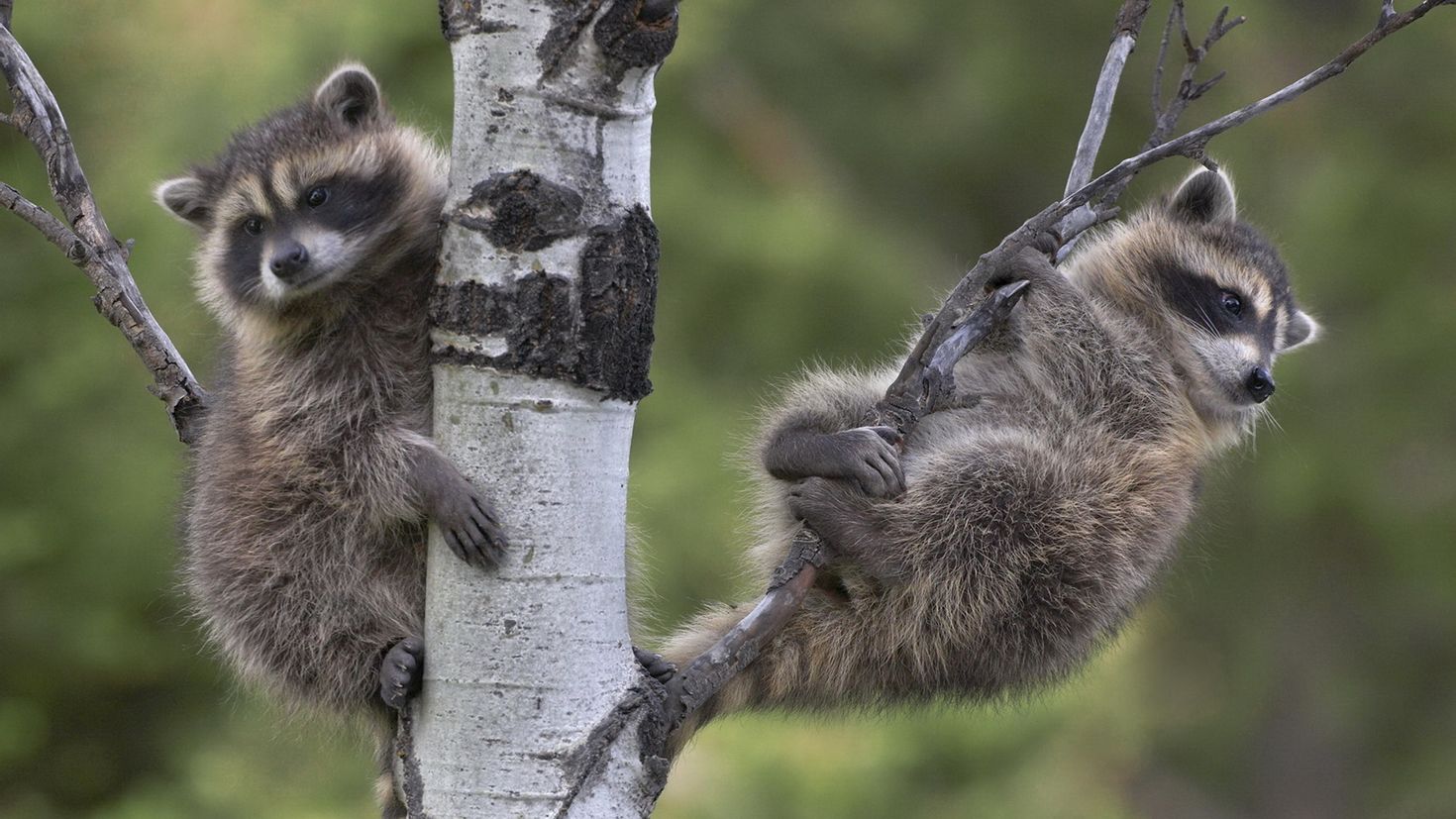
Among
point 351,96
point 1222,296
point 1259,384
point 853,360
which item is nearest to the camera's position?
point 351,96

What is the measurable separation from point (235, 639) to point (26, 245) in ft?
9.58

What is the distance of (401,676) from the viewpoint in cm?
191

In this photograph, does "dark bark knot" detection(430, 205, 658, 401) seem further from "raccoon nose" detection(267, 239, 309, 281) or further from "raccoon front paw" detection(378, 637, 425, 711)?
"raccoon nose" detection(267, 239, 309, 281)

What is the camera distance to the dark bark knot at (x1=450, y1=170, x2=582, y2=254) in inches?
70.4

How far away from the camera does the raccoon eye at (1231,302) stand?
10.5 ft

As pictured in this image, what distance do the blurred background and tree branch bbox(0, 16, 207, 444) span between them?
909mm

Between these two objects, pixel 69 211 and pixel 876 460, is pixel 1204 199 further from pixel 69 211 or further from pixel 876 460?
pixel 69 211

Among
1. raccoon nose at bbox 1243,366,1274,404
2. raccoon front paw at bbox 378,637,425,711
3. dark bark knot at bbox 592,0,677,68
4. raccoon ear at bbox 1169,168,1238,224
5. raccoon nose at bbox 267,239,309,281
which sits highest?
raccoon ear at bbox 1169,168,1238,224

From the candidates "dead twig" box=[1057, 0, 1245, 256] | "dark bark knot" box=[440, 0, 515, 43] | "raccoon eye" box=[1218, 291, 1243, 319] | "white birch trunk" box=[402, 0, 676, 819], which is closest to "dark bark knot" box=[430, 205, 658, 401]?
"white birch trunk" box=[402, 0, 676, 819]

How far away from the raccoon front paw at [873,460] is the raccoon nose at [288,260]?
1.00m

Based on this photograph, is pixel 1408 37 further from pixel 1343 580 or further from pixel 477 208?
pixel 477 208

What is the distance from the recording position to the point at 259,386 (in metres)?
2.62

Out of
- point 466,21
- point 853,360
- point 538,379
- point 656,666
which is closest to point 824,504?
point 656,666

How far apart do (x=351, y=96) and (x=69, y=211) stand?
0.75m
